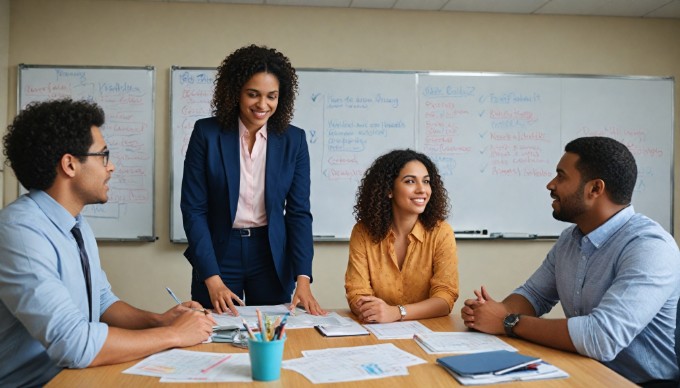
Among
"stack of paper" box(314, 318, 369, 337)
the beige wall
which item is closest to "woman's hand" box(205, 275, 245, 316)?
"stack of paper" box(314, 318, 369, 337)

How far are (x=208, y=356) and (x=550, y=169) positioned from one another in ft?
10.9

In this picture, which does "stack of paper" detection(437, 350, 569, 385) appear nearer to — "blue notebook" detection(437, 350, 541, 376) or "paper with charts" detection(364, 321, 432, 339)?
"blue notebook" detection(437, 350, 541, 376)

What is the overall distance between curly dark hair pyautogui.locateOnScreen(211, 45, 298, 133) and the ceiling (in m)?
1.82

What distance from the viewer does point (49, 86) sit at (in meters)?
3.93

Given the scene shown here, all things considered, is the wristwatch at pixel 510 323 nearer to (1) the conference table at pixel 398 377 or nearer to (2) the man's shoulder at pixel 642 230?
(1) the conference table at pixel 398 377

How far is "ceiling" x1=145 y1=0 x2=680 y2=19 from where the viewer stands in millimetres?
4004

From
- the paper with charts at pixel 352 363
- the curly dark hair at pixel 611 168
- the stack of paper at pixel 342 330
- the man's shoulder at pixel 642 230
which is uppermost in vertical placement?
the curly dark hair at pixel 611 168

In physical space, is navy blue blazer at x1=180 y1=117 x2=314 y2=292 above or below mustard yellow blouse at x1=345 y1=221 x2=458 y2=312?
above

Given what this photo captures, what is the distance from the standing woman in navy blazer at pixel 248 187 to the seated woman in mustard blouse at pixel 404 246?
0.70ft

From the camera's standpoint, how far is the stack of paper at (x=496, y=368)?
1365 millimetres

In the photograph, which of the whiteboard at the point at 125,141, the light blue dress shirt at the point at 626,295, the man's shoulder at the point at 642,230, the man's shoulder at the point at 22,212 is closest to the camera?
the man's shoulder at the point at 22,212

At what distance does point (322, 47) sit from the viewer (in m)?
4.10

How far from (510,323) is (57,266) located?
1245 mm

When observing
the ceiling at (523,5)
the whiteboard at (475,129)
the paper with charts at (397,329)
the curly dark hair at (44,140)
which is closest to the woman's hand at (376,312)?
the paper with charts at (397,329)
